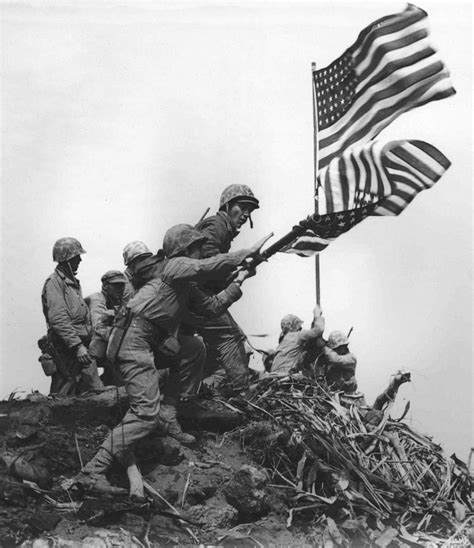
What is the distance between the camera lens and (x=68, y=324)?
11.9m

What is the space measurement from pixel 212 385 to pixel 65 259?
254cm

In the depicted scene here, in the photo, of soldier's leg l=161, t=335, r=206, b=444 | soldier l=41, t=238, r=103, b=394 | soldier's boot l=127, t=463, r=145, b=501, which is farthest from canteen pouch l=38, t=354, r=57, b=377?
soldier's boot l=127, t=463, r=145, b=501

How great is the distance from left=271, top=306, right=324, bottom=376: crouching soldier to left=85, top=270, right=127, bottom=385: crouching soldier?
220 centimetres

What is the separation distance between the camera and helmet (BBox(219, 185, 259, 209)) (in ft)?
38.3

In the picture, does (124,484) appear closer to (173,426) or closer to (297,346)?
(173,426)

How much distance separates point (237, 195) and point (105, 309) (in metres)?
2.56

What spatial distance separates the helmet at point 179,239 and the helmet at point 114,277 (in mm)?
2893

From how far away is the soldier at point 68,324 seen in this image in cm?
1184

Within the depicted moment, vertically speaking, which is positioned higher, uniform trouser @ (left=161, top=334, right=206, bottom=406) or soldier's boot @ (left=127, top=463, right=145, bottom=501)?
uniform trouser @ (left=161, top=334, right=206, bottom=406)

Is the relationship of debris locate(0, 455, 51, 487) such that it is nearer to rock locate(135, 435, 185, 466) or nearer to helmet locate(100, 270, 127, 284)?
rock locate(135, 435, 185, 466)

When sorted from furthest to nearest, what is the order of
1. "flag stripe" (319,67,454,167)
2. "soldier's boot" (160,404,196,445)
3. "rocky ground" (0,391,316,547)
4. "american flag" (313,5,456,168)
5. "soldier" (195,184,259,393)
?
1. "flag stripe" (319,67,454,167)
2. "american flag" (313,5,456,168)
3. "soldier" (195,184,259,393)
4. "soldier's boot" (160,404,196,445)
5. "rocky ground" (0,391,316,547)

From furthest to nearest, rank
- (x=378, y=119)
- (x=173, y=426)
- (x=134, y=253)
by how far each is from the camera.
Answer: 1. (x=378, y=119)
2. (x=134, y=253)
3. (x=173, y=426)

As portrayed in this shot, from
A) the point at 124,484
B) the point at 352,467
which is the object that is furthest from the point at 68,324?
the point at 352,467

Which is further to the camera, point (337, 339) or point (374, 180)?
point (337, 339)
